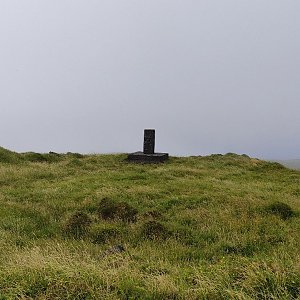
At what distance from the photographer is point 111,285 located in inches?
250

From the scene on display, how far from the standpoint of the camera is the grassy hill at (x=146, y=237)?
6289mm

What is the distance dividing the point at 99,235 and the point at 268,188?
12.1 metres

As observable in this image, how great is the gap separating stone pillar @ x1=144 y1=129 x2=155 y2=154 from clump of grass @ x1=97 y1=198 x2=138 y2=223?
19848 millimetres

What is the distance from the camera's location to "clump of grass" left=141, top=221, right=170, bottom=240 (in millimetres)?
11336

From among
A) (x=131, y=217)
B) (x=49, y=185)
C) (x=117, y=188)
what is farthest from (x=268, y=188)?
(x=49, y=185)

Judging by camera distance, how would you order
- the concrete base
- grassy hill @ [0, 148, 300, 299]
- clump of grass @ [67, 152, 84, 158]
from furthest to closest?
clump of grass @ [67, 152, 84, 158]
the concrete base
grassy hill @ [0, 148, 300, 299]

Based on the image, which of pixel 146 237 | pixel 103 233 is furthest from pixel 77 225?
pixel 146 237

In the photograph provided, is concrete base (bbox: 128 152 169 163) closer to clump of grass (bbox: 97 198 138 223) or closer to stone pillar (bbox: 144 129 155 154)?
stone pillar (bbox: 144 129 155 154)

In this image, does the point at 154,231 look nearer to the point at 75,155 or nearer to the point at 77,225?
the point at 77,225

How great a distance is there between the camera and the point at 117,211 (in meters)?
13.8

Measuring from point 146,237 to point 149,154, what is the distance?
74.8 feet

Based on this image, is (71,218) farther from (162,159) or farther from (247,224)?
(162,159)

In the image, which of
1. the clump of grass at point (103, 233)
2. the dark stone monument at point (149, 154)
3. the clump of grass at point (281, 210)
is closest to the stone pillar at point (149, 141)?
the dark stone monument at point (149, 154)

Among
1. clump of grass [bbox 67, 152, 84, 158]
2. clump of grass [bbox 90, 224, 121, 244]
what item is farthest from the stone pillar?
clump of grass [bbox 90, 224, 121, 244]
